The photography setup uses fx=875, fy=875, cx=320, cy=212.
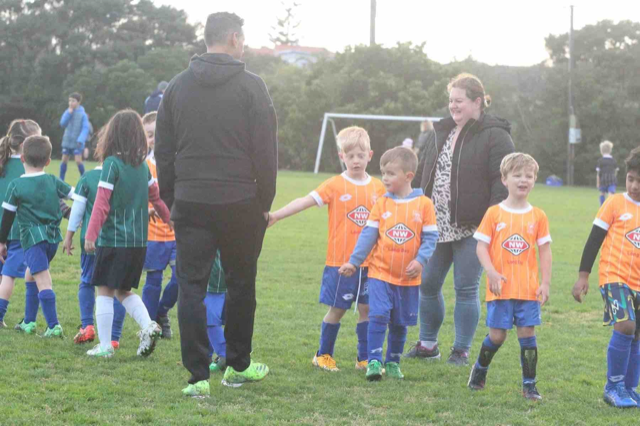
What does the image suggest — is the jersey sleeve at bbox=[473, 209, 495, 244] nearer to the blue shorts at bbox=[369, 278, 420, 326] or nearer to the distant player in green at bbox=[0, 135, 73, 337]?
the blue shorts at bbox=[369, 278, 420, 326]

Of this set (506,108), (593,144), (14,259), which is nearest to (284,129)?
(506,108)

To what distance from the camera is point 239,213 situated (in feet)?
15.7

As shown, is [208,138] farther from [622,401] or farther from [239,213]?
[622,401]

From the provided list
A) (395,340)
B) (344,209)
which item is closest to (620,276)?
(395,340)

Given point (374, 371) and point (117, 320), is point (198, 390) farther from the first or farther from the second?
point (117, 320)

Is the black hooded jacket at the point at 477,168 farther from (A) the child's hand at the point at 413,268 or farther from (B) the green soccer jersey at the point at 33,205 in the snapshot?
(B) the green soccer jersey at the point at 33,205

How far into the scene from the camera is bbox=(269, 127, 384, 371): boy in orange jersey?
5746mm

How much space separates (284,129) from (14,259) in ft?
122

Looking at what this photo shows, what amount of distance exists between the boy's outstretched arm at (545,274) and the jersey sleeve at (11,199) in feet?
12.3

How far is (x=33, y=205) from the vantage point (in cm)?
641

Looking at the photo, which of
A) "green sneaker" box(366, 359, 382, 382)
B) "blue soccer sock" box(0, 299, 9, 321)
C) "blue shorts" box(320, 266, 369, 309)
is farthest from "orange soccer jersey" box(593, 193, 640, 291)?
"blue soccer sock" box(0, 299, 9, 321)

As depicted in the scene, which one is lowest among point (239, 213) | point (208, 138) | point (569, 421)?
point (569, 421)

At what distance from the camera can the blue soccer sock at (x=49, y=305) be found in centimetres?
640

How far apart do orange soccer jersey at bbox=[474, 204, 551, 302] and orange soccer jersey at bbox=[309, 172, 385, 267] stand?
942mm
